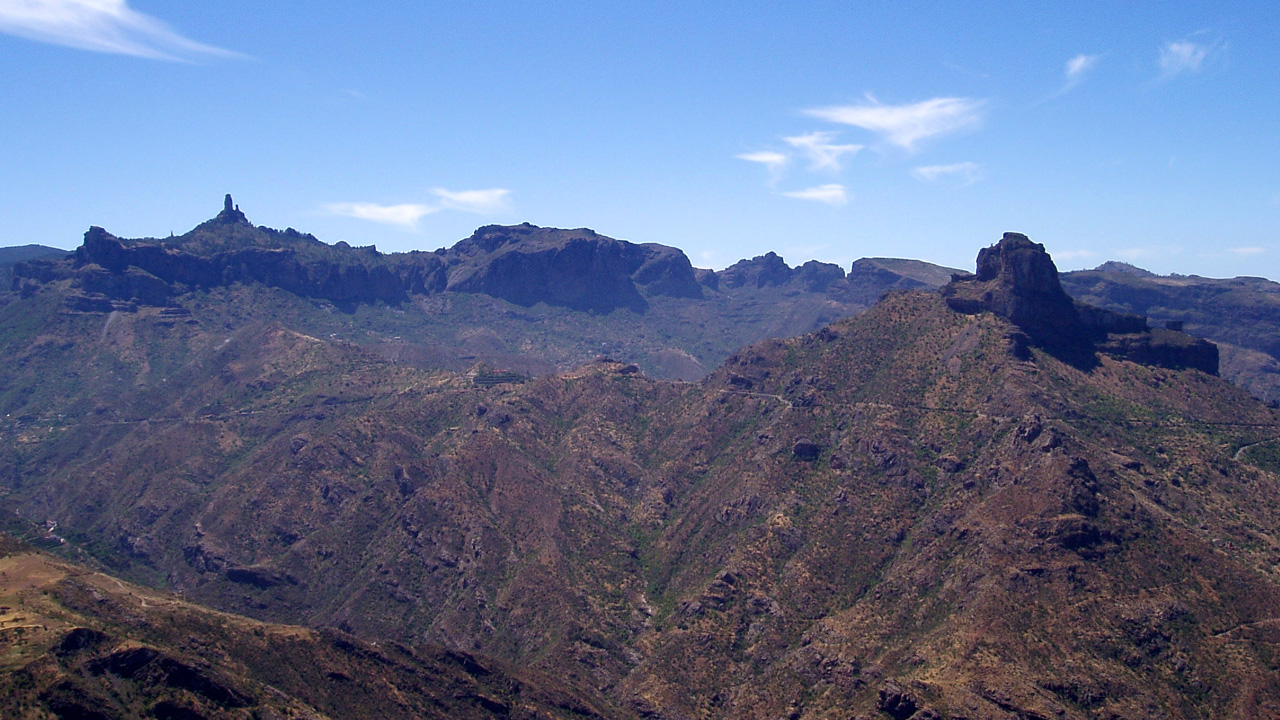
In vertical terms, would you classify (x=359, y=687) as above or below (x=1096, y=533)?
below

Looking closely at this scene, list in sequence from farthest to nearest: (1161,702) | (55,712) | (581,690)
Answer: (581,690) → (1161,702) → (55,712)

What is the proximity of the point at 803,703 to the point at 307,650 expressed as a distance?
78.2 m

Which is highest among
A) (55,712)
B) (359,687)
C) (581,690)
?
(55,712)

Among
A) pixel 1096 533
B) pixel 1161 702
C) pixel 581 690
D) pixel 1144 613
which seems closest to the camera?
pixel 1161 702

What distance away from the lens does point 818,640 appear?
187500mm

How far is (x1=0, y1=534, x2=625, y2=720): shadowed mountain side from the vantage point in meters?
130

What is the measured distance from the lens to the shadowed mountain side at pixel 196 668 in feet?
427

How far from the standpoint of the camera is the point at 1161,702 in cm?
15438

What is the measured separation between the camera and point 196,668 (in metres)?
140

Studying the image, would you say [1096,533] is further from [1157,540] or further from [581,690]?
[581,690]

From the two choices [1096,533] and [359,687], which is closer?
[359,687]

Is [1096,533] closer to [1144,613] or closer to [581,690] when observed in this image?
Answer: [1144,613]

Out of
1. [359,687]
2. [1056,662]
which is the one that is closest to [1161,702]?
[1056,662]

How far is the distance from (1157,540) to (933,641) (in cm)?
4376
